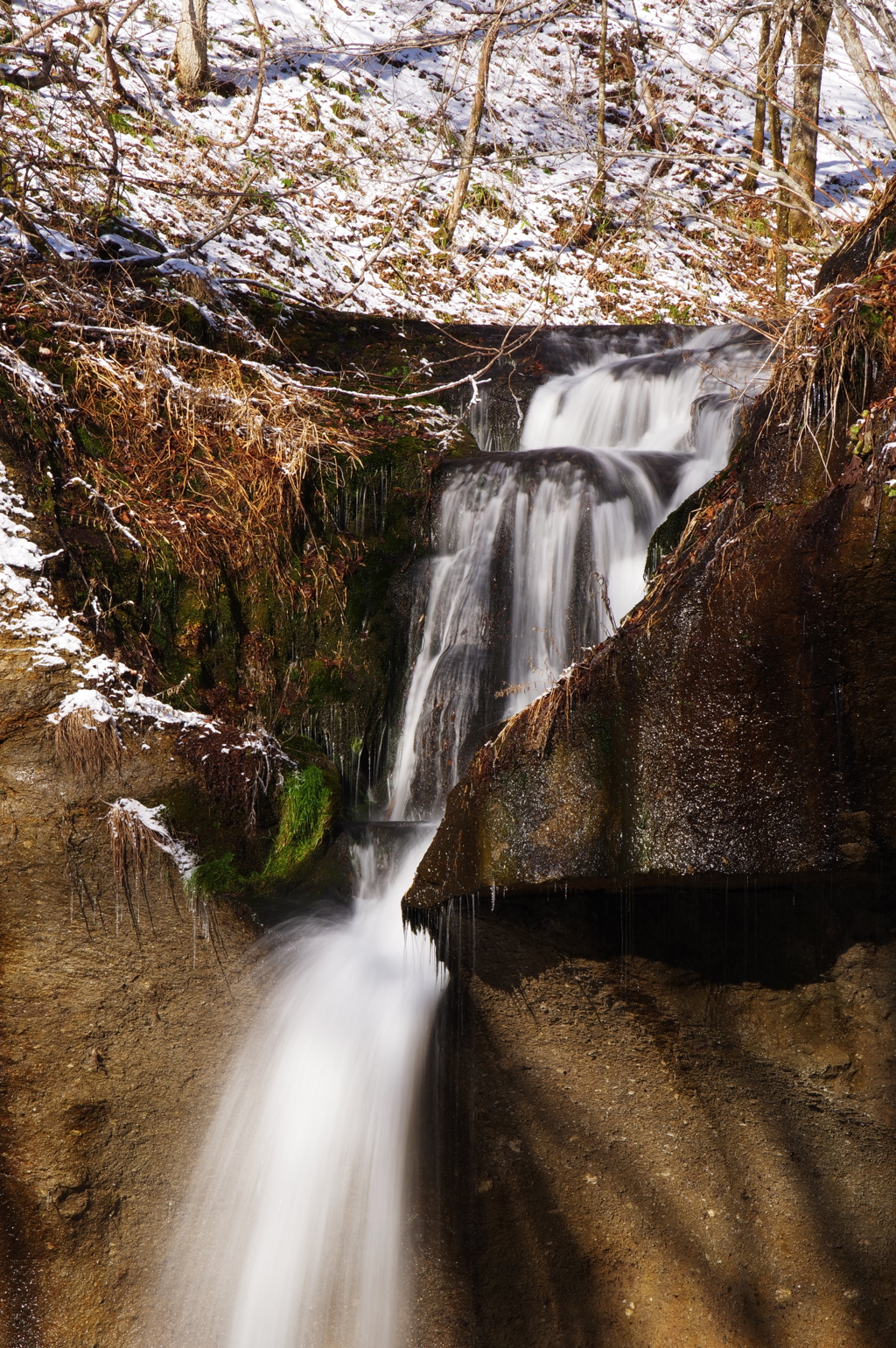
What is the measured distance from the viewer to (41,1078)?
3850 millimetres

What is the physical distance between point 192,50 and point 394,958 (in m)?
11.4

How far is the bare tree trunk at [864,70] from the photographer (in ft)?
14.5

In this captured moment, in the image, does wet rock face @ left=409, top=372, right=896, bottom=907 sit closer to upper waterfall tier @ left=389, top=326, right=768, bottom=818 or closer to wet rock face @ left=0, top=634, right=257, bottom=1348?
wet rock face @ left=0, top=634, right=257, bottom=1348

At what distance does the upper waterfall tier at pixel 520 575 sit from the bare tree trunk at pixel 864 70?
127 cm

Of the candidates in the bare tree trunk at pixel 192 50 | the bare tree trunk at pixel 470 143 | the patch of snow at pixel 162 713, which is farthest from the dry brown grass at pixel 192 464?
the bare tree trunk at pixel 192 50

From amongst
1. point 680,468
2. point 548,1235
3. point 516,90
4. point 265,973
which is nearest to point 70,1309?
point 265,973

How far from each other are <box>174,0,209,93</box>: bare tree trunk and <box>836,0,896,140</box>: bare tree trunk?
8353mm

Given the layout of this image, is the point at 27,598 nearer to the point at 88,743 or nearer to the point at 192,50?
the point at 88,743

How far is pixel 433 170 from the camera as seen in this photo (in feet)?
35.8

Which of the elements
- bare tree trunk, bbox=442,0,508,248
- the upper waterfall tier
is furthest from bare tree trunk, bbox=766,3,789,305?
bare tree trunk, bbox=442,0,508,248

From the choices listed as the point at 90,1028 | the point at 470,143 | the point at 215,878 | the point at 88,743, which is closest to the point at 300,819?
the point at 215,878

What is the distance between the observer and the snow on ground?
28.2ft

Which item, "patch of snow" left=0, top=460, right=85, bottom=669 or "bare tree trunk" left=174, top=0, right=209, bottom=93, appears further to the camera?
"bare tree trunk" left=174, top=0, right=209, bottom=93

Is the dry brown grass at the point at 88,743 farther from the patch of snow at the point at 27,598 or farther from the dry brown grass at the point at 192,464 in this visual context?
the dry brown grass at the point at 192,464
